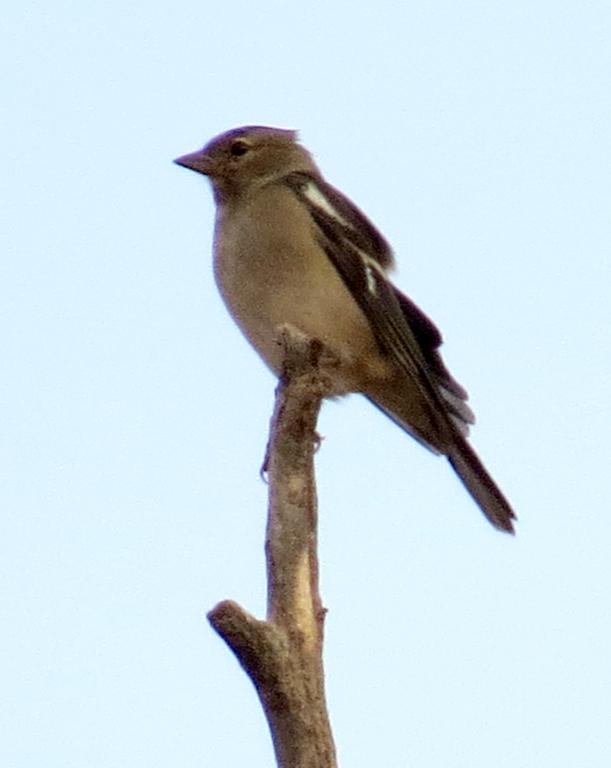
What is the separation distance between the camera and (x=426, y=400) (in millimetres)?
6652

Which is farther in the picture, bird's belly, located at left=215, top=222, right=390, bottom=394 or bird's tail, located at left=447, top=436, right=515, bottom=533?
bird's tail, located at left=447, top=436, right=515, bottom=533

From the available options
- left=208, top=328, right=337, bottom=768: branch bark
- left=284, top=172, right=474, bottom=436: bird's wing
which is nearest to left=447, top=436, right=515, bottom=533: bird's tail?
left=284, top=172, right=474, bottom=436: bird's wing

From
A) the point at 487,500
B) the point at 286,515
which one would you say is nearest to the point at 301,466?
the point at 286,515

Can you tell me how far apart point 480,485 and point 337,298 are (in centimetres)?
96

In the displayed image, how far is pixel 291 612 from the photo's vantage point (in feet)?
11.9

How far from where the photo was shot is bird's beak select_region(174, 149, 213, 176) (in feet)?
23.9

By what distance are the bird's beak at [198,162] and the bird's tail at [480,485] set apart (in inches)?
67.1

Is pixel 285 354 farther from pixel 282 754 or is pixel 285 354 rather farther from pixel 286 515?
pixel 282 754

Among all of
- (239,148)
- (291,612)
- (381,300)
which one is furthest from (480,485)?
(291,612)

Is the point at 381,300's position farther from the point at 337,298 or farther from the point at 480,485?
the point at 480,485

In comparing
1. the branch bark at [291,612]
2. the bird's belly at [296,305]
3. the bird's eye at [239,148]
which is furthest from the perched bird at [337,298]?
the branch bark at [291,612]

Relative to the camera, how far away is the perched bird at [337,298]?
633cm

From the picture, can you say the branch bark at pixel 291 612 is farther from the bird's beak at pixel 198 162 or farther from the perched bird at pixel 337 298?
the bird's beak at pixel 198 162

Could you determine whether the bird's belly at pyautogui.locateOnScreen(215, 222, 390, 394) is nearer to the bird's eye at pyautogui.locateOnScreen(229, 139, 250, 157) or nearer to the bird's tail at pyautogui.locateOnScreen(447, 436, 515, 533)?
the bird's tail at pyautogui.locateOnScreen(447, 436, 515, 533)
